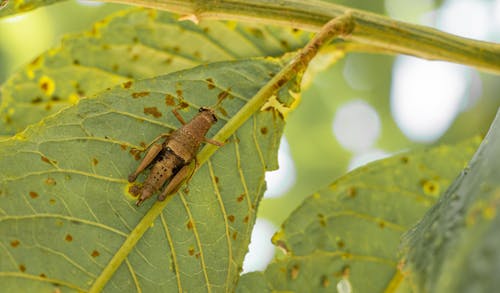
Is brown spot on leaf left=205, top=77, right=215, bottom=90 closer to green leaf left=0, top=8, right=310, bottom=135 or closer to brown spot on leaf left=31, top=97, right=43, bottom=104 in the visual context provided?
green leaf left=0, top=8, right=310, bottom=135

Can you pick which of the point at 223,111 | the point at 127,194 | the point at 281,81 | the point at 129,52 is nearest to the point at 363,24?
the point at 281,81

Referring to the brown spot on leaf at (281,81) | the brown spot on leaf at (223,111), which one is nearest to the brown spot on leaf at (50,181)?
the brown spot on leaf at (223,111)

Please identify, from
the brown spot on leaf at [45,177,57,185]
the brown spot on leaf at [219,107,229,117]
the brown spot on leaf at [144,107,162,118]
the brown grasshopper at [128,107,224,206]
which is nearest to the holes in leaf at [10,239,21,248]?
the brown spot on leaf at [45,177,57,185]

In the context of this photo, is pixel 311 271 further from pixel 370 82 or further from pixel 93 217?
pixel 370 82

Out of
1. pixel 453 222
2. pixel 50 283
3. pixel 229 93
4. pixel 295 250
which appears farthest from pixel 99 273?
pixel 453 222

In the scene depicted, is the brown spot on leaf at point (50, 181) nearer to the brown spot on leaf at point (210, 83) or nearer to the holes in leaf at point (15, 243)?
the holes in leaf at point (15, 243)
